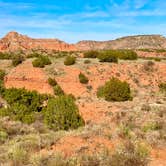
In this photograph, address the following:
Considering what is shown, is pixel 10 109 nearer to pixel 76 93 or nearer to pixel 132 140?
pixel 132 140

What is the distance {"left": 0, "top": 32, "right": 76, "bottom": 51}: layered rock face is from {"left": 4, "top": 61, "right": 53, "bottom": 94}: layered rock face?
156 ft

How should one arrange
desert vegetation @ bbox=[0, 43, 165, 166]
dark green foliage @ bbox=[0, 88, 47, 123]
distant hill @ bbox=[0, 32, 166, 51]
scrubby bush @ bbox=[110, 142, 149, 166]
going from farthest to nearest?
distant hill @ bbox=[0, 32, 166, 51] → dark green foliage @ bbox=[0, 88, 47, 123] → desert vegetation @ bbox=[0, 43, 165, 166] → scrubby bush @ bbox=[110, 142, 149, 166]

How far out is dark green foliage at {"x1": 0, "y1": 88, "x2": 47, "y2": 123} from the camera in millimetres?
22156

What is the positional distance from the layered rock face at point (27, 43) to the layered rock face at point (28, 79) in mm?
47428

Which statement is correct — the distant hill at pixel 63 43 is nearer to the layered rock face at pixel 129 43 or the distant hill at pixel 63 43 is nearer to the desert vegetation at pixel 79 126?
the layered rock face at pixel 129 43

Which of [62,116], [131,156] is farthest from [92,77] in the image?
[131,156]

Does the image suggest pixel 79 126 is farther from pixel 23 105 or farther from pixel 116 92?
pixel 116 92

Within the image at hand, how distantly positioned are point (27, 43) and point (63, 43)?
1087 centimetres

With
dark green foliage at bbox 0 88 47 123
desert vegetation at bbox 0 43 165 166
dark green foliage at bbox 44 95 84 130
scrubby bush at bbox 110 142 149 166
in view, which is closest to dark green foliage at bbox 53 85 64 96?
desert vegetation at bbox 0 43 165 166

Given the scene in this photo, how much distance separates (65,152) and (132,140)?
2270 millimetres

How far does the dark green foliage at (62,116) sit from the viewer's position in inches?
765

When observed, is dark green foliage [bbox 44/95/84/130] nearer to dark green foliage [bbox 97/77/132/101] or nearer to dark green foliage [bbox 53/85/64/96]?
Result: dark green foliage [bbox 97/77/132/101]

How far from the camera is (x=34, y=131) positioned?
1786 centimetres

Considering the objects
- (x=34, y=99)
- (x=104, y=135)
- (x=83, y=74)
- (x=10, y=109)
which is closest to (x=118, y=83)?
(x=34, y=99)
